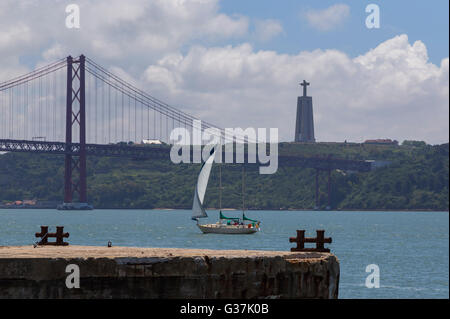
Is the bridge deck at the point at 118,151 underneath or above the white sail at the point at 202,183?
above

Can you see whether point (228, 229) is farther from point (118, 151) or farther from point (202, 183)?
point (118, 151)

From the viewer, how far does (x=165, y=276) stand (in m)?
12.5

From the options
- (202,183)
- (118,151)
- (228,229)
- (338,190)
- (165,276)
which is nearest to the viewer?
(165,276)

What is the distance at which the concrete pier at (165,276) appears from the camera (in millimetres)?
12117

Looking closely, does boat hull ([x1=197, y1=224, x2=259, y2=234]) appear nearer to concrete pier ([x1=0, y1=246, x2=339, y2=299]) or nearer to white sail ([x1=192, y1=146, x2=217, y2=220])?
white sail ([x1=192, y1=146, x2=217, y2=220])

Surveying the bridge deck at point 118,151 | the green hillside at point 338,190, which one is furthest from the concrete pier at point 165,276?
the green hillside at point 338,190

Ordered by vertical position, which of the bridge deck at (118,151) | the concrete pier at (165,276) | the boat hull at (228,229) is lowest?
the boat hull at (228,229)

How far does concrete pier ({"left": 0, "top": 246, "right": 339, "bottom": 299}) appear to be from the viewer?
12117mm

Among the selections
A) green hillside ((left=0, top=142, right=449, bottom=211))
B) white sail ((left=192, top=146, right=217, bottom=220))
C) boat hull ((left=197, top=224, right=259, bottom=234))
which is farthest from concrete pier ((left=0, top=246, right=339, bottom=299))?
green hillside ((left=0, top=142, right=449, bottom=211))

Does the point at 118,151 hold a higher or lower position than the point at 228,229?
higher

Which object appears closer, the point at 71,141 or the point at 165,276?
the point at 165,276

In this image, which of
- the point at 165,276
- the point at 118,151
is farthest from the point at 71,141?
the point at 165,276

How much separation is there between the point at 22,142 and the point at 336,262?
121072mm

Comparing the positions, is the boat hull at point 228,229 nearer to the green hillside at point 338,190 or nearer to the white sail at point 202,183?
the white sail at point 202,183
